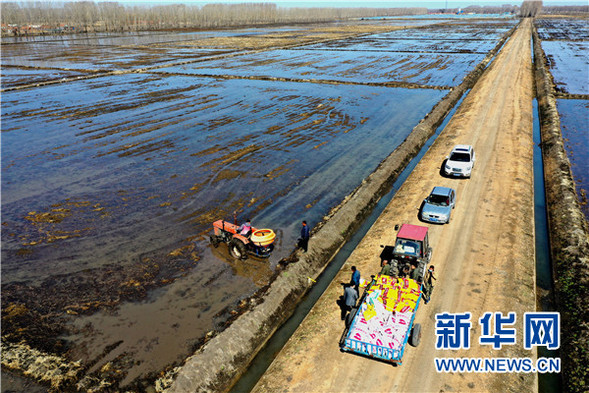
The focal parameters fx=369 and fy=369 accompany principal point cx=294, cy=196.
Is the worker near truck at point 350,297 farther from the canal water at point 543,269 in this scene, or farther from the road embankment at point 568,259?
the road embankment at point 568,259

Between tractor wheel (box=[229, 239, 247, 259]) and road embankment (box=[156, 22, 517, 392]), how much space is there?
2452 mm

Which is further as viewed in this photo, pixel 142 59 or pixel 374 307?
pixel 142 59

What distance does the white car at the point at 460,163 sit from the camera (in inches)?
996

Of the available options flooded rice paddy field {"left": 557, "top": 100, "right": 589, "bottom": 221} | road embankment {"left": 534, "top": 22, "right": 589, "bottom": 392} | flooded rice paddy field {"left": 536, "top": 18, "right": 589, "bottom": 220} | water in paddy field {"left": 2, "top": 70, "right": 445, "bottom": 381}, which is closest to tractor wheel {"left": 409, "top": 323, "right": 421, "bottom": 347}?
road embankment {"left": 534, "top": 22, "right": 589, "bottom": 392}

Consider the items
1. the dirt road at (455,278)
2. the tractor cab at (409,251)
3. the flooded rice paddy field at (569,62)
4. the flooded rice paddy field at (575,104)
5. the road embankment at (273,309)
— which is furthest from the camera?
the flooded rice paddy field at (569,62)

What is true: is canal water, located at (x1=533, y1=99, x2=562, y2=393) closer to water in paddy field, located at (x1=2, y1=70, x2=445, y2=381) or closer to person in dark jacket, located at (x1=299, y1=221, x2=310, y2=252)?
person in dark jacket, located at (x1=299, y1=221, x2=310, y2=252)

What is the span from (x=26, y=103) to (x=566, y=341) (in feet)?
195

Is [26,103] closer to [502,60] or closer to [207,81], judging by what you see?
[207,81]

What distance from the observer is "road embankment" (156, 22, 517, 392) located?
39.4ft

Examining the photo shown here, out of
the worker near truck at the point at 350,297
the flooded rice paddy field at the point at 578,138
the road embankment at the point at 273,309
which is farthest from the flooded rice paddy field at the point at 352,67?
the worker near truck at the point at 350,297

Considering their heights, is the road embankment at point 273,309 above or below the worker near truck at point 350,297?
below

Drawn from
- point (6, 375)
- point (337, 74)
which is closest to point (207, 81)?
point (337, 74)

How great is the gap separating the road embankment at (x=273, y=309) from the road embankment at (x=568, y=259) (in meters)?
9.79

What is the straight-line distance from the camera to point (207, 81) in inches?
2389
